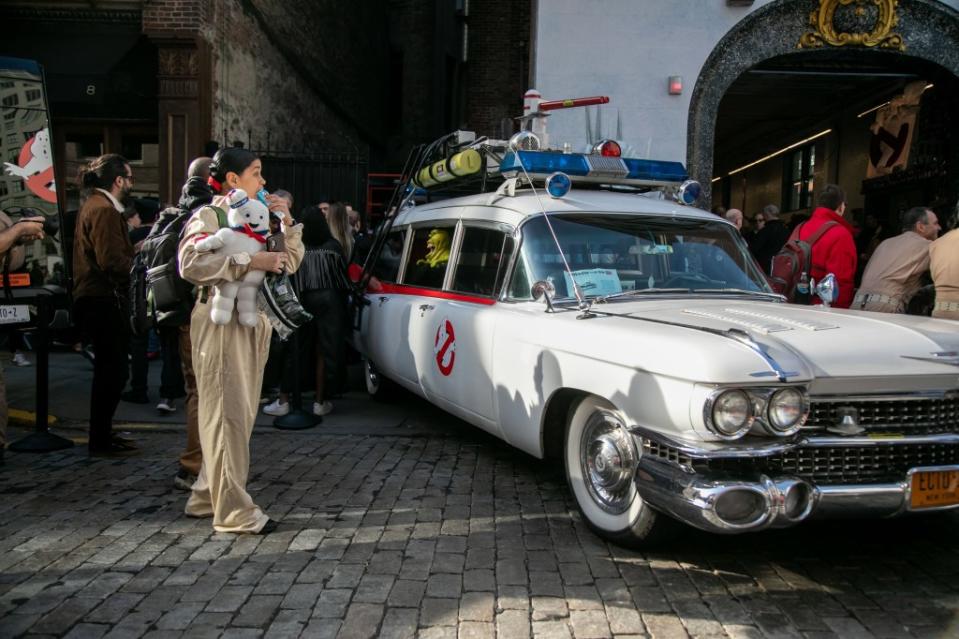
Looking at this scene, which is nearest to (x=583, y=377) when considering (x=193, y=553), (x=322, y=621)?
(x=322, y=621)

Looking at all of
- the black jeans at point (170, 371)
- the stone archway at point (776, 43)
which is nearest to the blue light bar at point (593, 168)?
the black jeans at point (170, 371)

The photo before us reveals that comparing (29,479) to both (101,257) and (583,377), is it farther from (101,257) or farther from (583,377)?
(583,377)

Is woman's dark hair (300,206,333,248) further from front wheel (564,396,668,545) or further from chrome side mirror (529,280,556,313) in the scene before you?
front wheel (564,396,668,545)

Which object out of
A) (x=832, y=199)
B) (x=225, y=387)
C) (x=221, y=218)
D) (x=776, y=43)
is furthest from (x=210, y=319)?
(x=776, y=43)

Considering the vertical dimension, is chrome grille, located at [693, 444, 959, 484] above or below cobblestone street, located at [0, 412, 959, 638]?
above

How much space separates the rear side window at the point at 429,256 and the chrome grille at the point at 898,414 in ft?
10.3

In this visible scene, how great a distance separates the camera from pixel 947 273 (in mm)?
5809

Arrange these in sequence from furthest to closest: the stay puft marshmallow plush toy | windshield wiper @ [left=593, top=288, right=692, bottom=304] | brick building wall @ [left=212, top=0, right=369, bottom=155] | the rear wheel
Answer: brick building wall @ [left=212, top=0, right=369, bottom=155], the rear wheel, windshield wiper @ [left=593, top=288, right=692, bottom=304], the stay puft marshmallow plush toy

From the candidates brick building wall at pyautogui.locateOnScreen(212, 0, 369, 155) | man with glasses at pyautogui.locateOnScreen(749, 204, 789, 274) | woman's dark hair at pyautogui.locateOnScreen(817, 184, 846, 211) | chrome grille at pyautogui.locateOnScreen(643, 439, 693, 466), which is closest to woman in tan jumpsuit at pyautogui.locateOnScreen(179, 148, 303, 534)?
chrome grille at pyautogui.locateOnScreen(643, 439, 693, 466)

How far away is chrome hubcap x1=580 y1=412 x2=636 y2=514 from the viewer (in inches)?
145

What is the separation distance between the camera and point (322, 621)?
3.04 meters

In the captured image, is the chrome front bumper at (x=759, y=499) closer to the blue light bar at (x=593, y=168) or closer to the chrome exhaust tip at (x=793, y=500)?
the chrome exhaust tip at (x=793, y=500)

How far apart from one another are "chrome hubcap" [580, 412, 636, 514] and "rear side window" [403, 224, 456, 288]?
2186 millimetres

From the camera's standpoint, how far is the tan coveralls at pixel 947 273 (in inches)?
227
